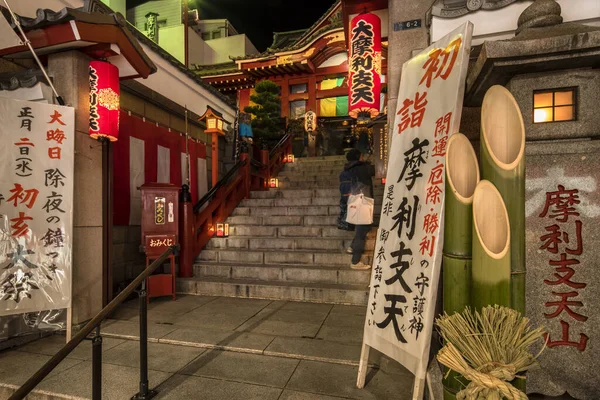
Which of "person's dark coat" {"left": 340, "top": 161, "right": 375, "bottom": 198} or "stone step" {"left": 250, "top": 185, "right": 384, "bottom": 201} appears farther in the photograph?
"stone step" {"left": 250, "top": 185, "right": 384, "bottom": 201}

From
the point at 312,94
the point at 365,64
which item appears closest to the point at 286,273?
the point at 365,64

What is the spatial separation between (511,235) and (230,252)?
614 cm

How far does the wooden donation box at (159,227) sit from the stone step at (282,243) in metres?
1.62

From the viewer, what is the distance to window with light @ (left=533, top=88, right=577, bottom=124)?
260 cm

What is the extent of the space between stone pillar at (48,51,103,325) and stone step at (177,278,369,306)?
6.25ft

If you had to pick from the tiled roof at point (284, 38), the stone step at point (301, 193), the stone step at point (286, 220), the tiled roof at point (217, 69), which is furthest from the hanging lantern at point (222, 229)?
the tiled roof at point (284, 38)

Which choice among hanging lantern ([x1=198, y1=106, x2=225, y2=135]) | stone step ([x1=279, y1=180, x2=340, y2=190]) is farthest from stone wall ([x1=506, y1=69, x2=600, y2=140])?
stone step ([x1=279, y1=180, x2=340, y2=190])

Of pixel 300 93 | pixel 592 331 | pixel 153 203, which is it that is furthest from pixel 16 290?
pixel 300 93

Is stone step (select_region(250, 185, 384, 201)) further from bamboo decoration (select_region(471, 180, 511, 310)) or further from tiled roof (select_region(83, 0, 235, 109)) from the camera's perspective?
bamboo decoration (select_region(471, 180, 511, 310))

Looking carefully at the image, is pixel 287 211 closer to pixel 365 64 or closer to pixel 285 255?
pixel 285 255

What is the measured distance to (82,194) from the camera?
4.71 meters

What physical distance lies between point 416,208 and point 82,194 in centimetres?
481

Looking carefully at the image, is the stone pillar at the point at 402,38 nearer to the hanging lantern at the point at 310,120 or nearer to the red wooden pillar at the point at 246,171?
the red wooden pillar at the point at 246,171

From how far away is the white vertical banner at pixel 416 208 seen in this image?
238cm
